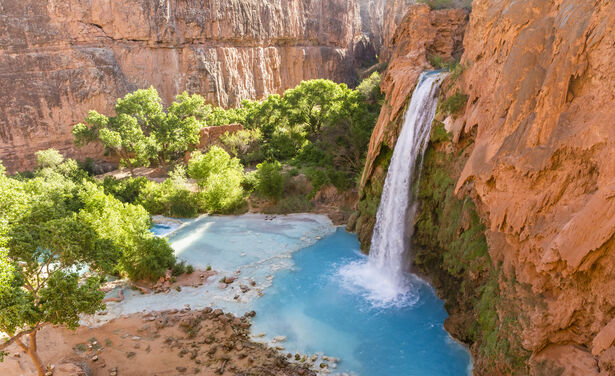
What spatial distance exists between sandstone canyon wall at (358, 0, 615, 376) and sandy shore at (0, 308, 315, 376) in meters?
5.59

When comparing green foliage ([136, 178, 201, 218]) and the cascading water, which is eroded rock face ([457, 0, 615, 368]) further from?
green foliage ([136, 178, 201, 218])

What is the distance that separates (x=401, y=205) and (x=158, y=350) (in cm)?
1044

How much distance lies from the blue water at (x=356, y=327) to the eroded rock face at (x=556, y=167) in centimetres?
372

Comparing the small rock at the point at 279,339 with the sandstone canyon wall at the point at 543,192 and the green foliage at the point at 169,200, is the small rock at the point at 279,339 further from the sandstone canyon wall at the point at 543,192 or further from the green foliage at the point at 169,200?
the green foliage at the point at 169,200

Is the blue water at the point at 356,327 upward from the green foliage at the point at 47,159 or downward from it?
downward

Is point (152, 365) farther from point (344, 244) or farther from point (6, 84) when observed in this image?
point (6, 84)

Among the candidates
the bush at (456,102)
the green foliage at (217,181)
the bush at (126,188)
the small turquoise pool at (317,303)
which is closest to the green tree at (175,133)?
the bush at (126,188)

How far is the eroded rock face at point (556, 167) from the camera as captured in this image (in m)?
6.07

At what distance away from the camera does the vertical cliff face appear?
3183 cm

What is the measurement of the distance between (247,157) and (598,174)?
1044 inches

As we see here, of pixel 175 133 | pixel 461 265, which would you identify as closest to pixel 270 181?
pixel 175 133

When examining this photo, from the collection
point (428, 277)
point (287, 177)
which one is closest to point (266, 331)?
point (428, 277)

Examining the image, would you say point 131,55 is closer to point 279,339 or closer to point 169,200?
point 169,200

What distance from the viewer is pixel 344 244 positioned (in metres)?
19.0
